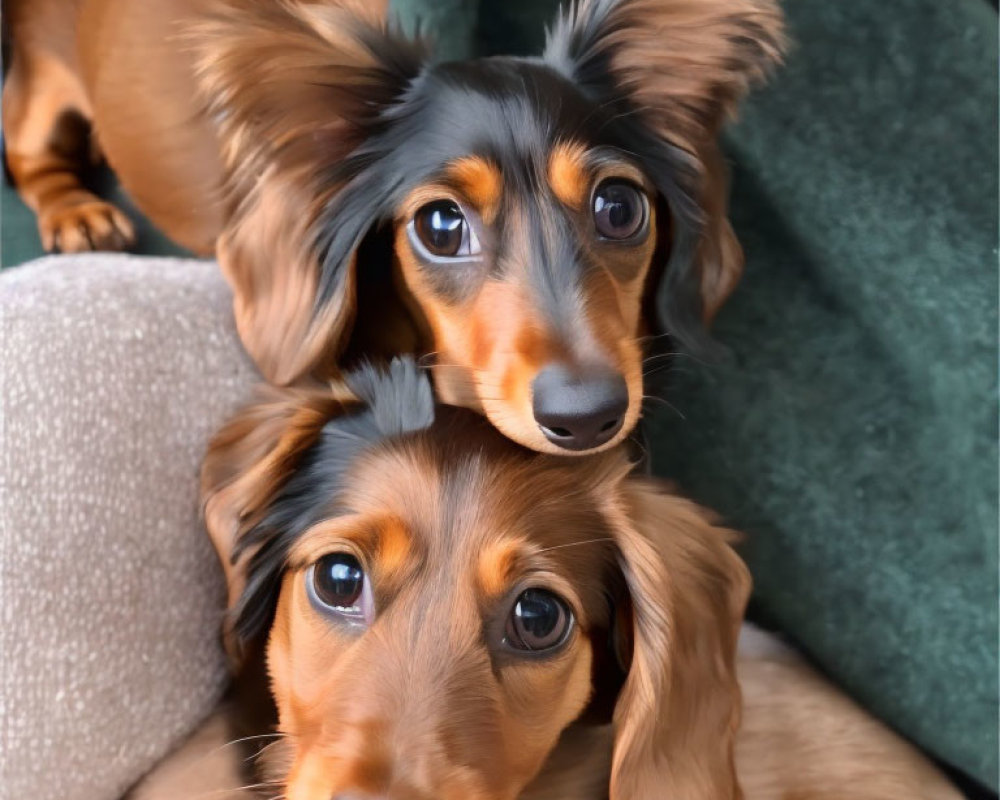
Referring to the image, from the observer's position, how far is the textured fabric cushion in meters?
1.27

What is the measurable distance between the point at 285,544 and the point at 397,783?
38 cm

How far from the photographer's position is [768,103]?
1.66 metres

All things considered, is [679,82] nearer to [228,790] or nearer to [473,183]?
[473,183]

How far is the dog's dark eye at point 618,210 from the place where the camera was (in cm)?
Result: 140

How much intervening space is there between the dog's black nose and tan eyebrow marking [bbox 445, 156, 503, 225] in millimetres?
264

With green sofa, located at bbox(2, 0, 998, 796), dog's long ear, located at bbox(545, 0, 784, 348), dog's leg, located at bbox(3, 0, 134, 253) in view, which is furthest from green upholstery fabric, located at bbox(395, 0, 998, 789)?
dog's leg, located at bbox(3, 0, 134, 253)

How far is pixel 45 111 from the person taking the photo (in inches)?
86.8

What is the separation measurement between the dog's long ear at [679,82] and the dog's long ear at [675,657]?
0.96 feet

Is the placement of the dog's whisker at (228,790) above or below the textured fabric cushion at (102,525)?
below

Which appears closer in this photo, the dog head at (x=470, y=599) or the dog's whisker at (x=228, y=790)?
the dog head at (x=470, y=599)

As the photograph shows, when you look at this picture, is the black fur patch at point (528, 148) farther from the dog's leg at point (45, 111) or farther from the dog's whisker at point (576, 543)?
the dog's leg at point (45, 111)

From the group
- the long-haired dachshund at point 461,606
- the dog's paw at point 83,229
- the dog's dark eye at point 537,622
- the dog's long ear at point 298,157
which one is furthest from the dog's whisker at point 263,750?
the dog's paw at point 83,229

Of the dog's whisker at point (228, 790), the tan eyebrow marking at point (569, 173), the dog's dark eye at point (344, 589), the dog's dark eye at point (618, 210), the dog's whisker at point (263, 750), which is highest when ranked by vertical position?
the tan eyebrow marking at point (569, 173)

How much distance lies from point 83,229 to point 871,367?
1352 millimetres
